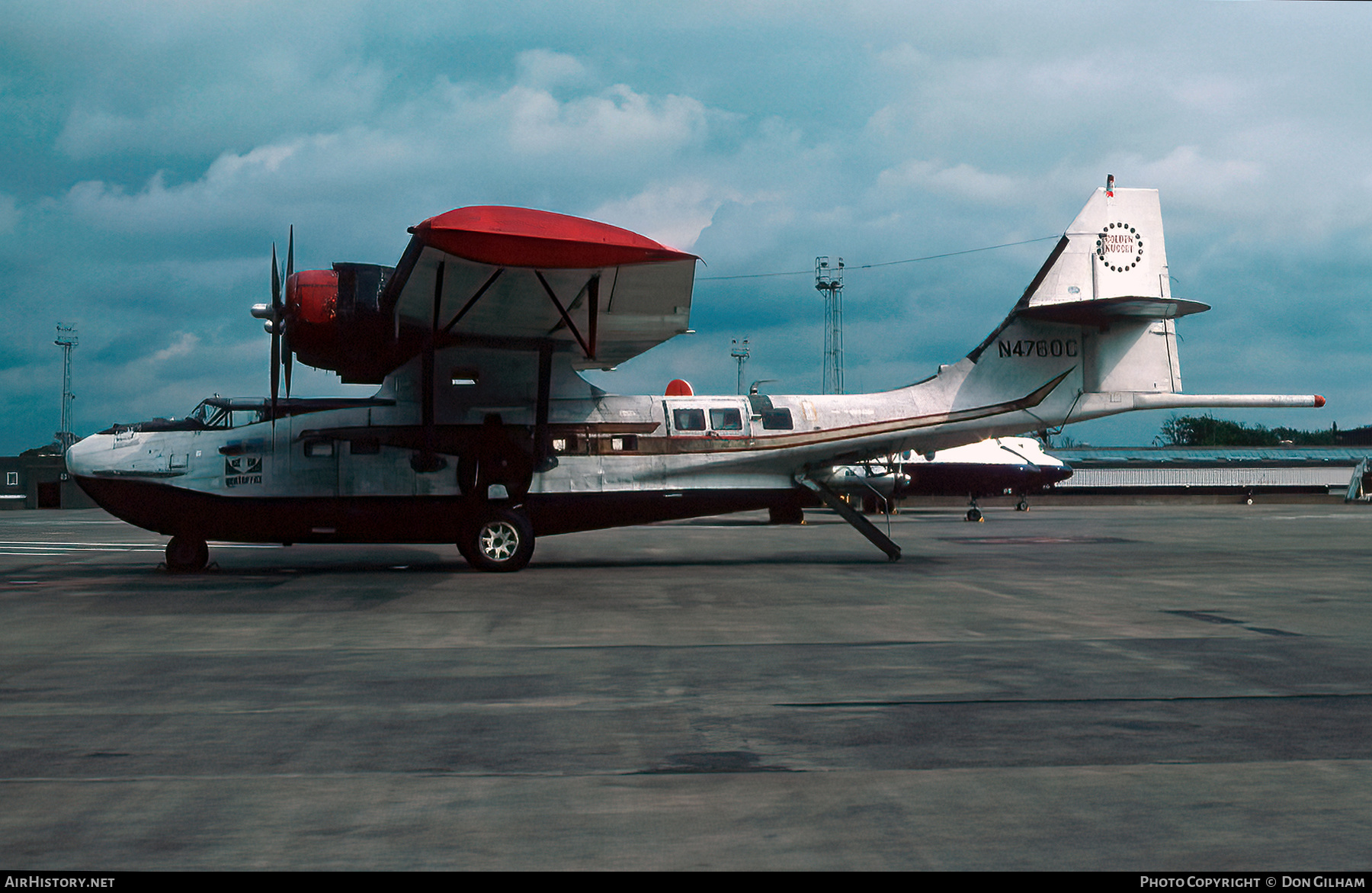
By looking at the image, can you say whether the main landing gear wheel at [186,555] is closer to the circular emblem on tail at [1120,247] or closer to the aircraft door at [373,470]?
the aircraft door at [373,470]

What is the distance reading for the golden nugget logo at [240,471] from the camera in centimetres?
1443

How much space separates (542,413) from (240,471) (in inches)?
173

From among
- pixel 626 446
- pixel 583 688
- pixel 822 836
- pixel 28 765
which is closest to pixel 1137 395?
pixel 626 446

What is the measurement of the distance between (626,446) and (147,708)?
9.94 meters

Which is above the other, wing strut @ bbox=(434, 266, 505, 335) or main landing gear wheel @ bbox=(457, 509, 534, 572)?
wing strut @ bbox=(434, 266, 505, 335)

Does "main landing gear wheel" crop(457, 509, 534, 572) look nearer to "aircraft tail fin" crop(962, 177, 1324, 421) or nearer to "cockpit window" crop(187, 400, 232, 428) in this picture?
"cockpit window" crop(187, 400, 232, 428)

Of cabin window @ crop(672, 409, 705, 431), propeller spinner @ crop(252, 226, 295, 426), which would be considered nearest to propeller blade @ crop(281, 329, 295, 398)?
propeller spinner @ crop(252, 226, 295, 426)

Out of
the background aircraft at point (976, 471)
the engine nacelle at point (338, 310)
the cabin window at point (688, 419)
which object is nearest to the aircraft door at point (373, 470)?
the engine nacelle at point (338, 310)

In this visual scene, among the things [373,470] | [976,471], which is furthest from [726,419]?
[976,471]

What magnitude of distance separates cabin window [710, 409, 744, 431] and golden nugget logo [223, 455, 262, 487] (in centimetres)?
675

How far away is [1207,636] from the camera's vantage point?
844cm

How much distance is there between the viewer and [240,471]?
569 inches

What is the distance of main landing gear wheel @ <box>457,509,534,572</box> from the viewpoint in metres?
14.4
